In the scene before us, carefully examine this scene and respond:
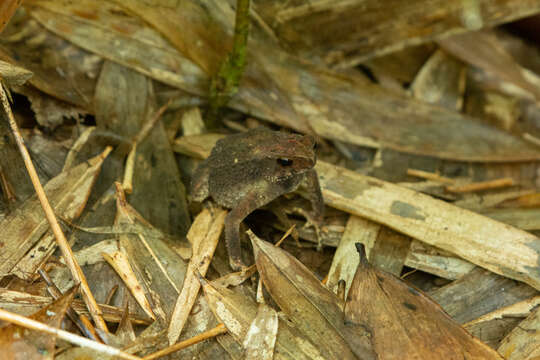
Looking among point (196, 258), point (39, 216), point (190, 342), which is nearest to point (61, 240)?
point (39, 216)

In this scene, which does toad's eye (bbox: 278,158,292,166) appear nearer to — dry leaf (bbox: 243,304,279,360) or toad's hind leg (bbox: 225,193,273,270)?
toad's hind leg (bbox: 225,193,273,270)

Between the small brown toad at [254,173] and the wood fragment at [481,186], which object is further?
the wood fragment at [481,186]

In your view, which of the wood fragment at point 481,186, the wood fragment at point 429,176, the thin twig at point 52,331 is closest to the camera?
the thin twig at point 52,331

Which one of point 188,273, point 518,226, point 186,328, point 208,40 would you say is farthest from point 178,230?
point 518,226

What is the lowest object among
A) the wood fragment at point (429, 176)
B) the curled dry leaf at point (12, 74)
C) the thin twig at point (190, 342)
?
the thin twig at point (190, 342)

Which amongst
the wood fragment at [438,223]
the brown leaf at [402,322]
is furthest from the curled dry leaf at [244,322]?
the wood fragment at [438,223]

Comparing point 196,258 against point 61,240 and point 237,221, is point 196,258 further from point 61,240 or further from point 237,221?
point 61,240

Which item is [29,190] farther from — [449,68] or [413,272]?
[449,68]

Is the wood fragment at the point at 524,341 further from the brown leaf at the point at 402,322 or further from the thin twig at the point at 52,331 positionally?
the thin twig at the point at 52,331
